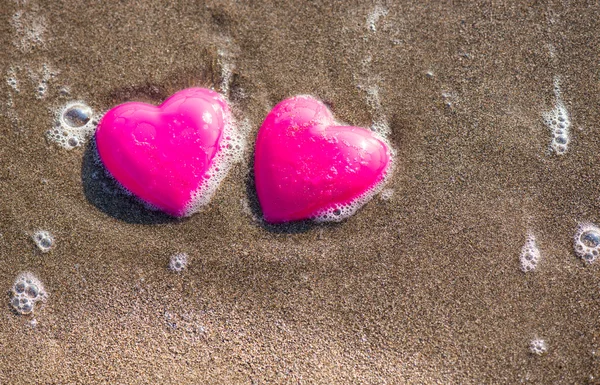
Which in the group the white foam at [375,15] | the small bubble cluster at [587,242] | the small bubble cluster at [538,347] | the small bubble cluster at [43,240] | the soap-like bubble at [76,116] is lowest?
the small bubble cluster at [43,240]

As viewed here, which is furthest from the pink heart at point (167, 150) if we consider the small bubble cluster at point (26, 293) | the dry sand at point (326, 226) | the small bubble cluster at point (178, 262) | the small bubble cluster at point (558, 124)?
the small bubble cluster at point (558, 124)

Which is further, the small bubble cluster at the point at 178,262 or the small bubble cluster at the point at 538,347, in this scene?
the small bubble cluster at the point at 178,262

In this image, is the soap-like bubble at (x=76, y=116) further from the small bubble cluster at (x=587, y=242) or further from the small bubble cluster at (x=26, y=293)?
the small bubble cluster at (x=587, y=242)

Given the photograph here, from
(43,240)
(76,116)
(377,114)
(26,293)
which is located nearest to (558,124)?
(377,114)

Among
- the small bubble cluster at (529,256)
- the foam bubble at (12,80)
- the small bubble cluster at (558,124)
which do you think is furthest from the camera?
the foam bubble at (12,80)

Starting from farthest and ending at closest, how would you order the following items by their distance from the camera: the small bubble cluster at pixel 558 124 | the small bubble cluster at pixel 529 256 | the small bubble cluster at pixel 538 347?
the small bubble cluster at pixel 558 124 < the small bubble cluster at pixel 529 256 < the small bubble cluster at pixel 538 347

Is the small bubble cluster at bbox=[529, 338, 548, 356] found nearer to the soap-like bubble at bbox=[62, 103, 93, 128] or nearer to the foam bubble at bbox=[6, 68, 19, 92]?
the soap-like bubble at bbox=[62, 103, 93, 128]

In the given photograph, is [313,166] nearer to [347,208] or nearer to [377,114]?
[347,208]

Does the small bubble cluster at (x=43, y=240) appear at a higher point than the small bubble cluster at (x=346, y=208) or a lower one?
lower
